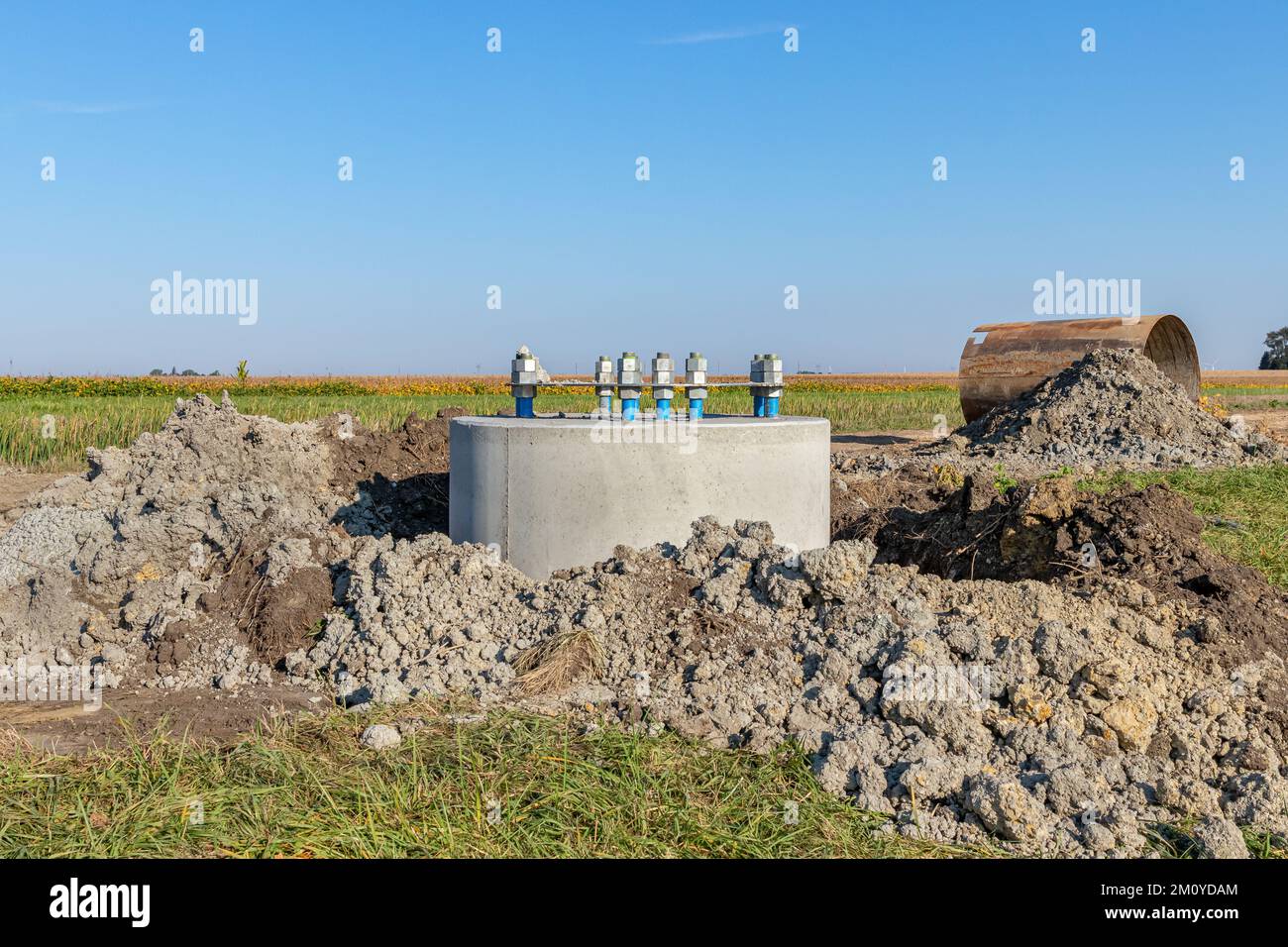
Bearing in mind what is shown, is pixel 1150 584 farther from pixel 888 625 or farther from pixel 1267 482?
pixel 1267 482

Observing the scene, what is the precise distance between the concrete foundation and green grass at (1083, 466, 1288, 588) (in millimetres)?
3698

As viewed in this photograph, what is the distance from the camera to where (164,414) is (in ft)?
55.4

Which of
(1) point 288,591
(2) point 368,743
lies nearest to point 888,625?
(2) point 368,743

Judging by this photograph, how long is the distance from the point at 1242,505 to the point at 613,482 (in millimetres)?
6682

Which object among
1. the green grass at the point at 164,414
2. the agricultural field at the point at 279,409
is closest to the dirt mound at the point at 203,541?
the agricultural field at the point at 279,409

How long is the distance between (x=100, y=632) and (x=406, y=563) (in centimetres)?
198

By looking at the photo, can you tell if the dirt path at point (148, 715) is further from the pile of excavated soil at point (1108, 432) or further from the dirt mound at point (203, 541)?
the pile of excavated soil at point (1108, 432)

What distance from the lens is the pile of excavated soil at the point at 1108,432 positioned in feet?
45.9

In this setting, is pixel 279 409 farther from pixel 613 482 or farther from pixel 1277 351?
pixel 1277 351

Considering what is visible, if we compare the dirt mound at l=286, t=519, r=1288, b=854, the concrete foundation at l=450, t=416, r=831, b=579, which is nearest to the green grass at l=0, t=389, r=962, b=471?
the concrete foundation at l=450, t=416, r=831, b=579

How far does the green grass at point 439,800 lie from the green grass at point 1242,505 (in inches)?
187

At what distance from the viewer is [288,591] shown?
20.3 feet

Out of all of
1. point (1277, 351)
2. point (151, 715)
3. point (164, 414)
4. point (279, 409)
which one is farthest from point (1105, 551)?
point (1277, 351)

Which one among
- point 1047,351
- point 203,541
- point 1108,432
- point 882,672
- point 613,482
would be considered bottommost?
point 882,672
